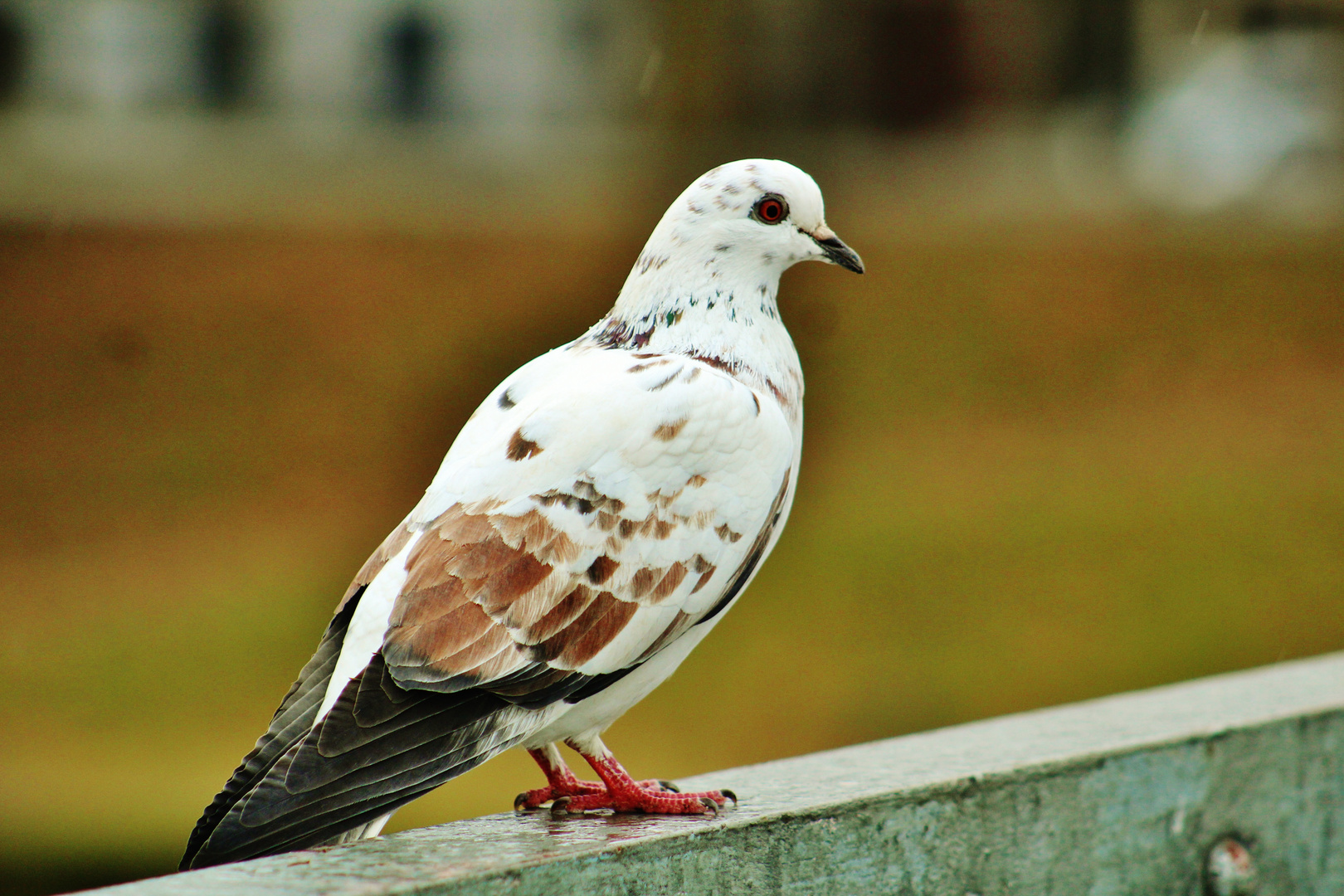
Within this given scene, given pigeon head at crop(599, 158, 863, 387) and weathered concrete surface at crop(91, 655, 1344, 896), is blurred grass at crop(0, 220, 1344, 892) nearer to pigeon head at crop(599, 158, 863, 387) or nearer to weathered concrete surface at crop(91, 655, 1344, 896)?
weathered concrete surface at crop(91, 655, 1344, 896)

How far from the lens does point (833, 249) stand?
2908 millimetres

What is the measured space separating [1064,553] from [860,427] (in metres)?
1.68

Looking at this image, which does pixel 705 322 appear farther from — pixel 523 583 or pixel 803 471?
pixel 803 471

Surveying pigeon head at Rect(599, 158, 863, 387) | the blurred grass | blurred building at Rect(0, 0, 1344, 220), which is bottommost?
the blurred grass

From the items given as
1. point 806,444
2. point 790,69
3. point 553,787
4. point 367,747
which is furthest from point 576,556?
point 790,69

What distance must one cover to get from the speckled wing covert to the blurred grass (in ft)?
17.5

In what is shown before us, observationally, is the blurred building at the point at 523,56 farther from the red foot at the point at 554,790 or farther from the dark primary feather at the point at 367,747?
the dark primary feather at the point at 367,747

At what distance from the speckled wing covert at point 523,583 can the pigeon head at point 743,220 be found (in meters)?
0.24

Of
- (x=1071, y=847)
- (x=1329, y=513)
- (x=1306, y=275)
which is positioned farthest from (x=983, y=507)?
(x=1071, y=847)

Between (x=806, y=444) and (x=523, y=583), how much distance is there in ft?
25.7

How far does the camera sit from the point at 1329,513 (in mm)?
10742

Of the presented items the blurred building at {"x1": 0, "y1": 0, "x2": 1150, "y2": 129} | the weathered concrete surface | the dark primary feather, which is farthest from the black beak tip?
the blurred building at {"x1": 0, "y1": 0, "x2": 1150, "y2": 129}

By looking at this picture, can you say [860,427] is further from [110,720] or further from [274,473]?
[110,720]

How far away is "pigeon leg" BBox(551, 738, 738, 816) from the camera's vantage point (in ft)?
8.89
